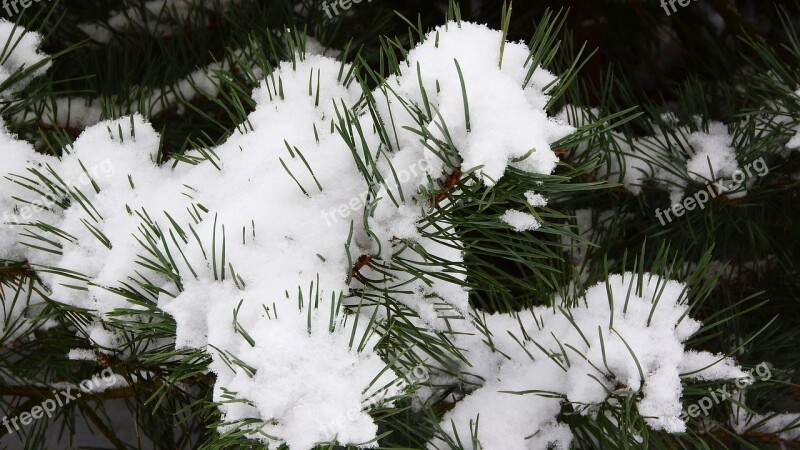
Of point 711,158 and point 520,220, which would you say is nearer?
point 520,220

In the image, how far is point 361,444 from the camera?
0.44m

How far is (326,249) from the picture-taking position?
1.74ft

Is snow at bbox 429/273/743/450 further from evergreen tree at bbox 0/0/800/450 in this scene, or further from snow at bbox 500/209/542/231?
snow at bbox 500/209/542/231

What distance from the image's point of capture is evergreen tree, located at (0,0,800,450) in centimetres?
48

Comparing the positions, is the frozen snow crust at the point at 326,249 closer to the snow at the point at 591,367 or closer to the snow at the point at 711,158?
the snow at the point at 591,367

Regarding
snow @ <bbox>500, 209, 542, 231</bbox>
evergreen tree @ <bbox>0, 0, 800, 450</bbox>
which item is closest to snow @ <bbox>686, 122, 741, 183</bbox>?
evergreen tree @ <bbox>0, 0, 800, 450</bbox>

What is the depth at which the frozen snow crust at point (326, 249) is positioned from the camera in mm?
465

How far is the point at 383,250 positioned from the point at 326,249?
45 mm

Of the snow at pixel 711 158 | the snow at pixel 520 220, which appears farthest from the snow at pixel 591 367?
the snow at pixel 711 158

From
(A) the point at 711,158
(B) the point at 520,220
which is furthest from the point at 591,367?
(A) the point at 711,158

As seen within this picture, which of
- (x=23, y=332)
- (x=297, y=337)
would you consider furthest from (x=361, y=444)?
(x=23, y=332)

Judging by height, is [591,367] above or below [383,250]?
below

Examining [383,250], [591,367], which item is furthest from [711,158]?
[383,250]

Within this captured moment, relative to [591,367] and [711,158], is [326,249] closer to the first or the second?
[591,367]
